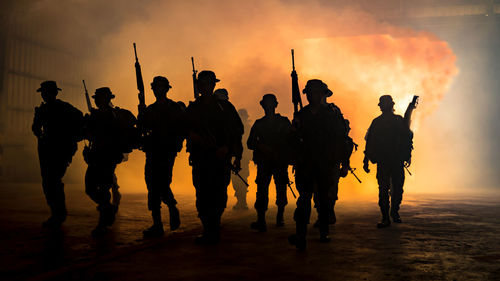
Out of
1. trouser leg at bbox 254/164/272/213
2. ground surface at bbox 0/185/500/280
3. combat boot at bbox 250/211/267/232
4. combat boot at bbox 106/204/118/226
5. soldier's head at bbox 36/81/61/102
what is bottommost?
ground surface at bbox 0/185/500/280

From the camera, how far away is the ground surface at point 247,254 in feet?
12.6

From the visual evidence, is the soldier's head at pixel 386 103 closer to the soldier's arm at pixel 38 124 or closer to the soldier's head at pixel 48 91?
the soldier's head at pixel 48 91

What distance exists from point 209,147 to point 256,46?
60.8 feet

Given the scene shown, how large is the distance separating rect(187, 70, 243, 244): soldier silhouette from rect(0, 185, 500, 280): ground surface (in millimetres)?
376

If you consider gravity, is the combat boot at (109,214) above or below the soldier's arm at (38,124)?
below

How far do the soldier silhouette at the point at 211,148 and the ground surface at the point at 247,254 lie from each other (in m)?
0.38

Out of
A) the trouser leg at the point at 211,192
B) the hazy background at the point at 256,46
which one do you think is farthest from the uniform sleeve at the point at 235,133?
the hazy background at the point at 256,46

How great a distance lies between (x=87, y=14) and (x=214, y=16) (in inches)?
225

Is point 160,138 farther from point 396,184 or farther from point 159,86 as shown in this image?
point 396,184

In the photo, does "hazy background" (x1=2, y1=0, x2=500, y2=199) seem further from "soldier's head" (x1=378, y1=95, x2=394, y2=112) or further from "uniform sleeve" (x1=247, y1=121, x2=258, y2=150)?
"uniform sleeve" (x1=247, y1=121, x2=258, y2=150)

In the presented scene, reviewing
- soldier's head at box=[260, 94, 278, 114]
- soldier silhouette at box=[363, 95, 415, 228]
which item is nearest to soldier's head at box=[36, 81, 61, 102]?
soldier's head at box=[260, 94, 278, 114]

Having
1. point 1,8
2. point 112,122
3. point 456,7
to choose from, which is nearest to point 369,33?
point 456,7

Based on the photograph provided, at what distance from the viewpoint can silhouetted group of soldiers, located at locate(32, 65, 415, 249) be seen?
5402 mm

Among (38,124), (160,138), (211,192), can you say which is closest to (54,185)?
(38,124)
